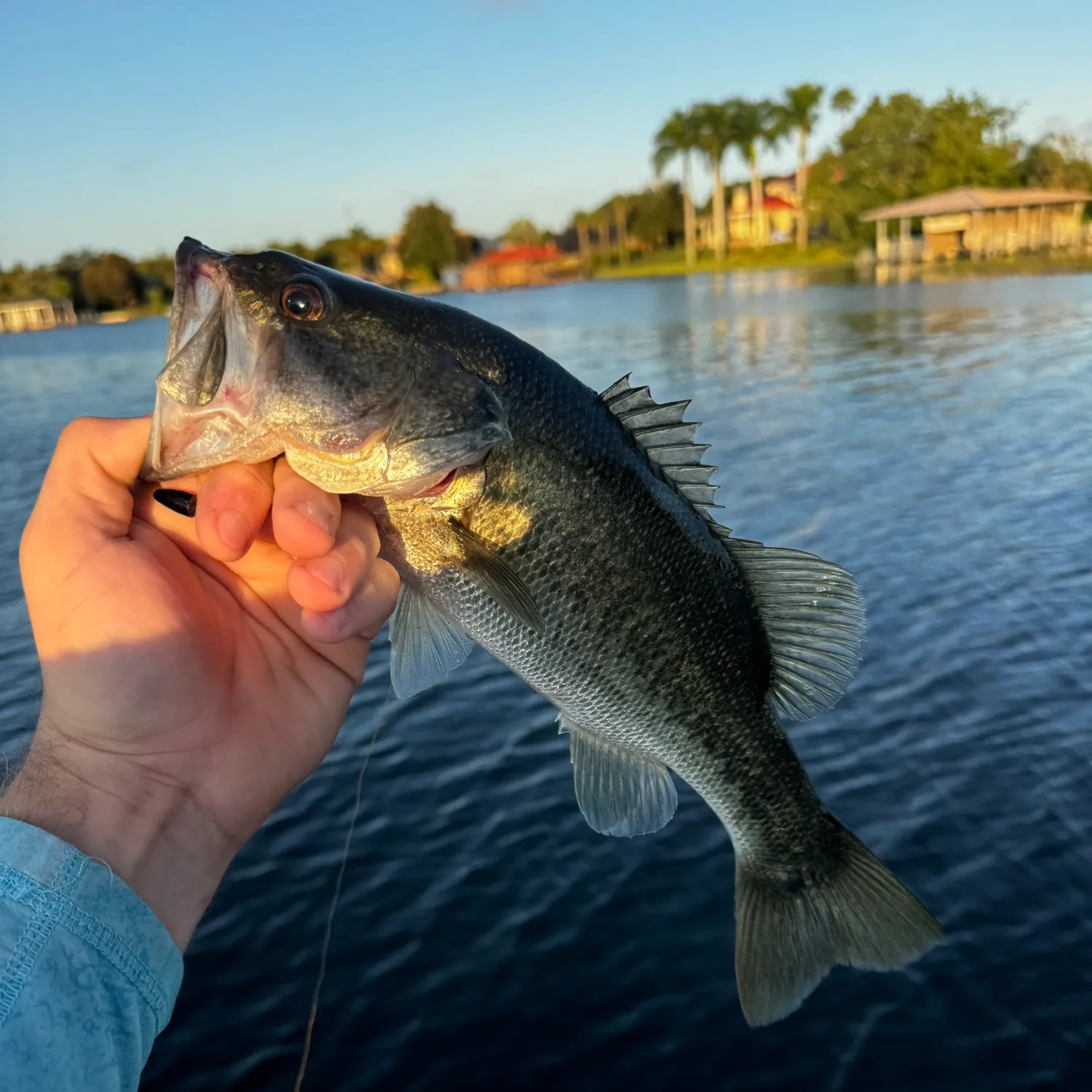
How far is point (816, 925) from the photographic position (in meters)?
3.03

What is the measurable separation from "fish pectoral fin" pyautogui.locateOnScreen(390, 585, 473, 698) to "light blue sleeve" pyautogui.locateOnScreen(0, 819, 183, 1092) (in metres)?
0.95

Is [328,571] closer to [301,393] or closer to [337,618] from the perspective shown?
[337,618]

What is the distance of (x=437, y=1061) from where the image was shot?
471 cm

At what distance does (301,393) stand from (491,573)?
669mm

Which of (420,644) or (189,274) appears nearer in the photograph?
(189,274)

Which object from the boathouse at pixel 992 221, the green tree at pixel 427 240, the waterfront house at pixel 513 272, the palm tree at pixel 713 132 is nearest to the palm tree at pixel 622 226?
the waterfront house at pixel 513 272

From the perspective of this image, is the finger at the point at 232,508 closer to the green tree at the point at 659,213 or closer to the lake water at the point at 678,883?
the lake water at the point at 678,883

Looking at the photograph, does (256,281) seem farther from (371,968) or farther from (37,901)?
(371,968)

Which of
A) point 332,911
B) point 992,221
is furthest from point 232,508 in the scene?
point 992,221

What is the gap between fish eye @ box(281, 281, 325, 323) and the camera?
2.38 meters

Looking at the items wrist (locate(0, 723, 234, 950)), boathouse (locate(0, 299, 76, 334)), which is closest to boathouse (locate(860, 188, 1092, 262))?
wrist (locate(0, 723, 234, 950))

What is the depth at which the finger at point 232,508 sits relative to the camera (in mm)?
2219

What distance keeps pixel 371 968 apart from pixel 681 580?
142 inches

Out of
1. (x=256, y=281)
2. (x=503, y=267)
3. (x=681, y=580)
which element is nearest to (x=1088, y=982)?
(x=681, y=580)
